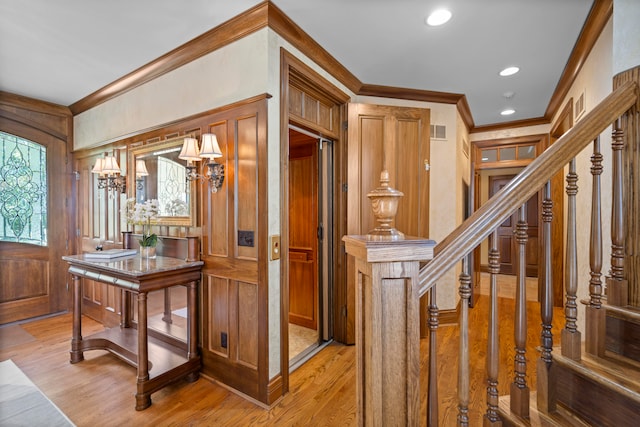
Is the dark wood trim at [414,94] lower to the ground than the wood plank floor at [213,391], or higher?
higher

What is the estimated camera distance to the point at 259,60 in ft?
6.61

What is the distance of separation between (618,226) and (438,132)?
246cm

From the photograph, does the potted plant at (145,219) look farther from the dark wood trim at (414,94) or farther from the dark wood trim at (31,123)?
the dark wood trim at (414,94)

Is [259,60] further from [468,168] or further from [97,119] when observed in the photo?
[468,168]

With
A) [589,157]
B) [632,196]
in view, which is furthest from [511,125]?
[632,196]

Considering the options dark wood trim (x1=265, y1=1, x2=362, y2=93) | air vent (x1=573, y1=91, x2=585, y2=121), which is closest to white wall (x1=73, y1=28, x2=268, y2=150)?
dark wood trim (x1=265, y1=1, x2=362, y2=93)

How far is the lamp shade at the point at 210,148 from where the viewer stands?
2.14 m

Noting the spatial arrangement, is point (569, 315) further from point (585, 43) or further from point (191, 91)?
point (191, 91)

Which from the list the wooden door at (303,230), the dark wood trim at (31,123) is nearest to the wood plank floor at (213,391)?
the wooden door at (303,230)

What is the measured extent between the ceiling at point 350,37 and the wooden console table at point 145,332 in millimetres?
1782

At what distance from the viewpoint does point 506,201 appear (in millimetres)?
1021

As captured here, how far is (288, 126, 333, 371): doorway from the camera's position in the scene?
3.00 m

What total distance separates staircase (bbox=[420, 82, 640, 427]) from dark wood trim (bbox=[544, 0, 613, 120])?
1.24 meters

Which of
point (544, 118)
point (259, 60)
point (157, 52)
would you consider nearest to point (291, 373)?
point (259, 60)
